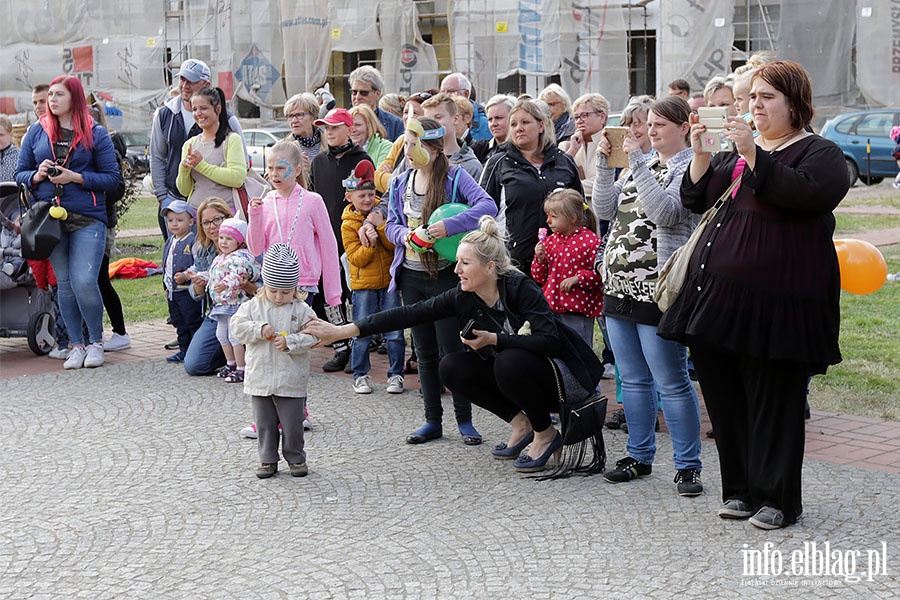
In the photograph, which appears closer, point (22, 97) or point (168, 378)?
point (168, 378)

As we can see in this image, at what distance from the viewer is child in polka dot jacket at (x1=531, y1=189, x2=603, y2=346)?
22.3 feet

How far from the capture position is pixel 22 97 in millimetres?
33938

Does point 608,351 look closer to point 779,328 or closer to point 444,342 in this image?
point 444,342

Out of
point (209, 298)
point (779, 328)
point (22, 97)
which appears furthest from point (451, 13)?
point (779, 328)

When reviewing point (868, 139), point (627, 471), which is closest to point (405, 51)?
point (868, 139)

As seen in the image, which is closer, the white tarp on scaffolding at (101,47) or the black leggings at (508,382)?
the black leggings at (508,382)

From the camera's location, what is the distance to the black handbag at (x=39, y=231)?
8.62 metres

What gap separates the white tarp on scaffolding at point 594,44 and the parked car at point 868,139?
16.5 ft

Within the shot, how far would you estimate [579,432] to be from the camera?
5785 millimetres

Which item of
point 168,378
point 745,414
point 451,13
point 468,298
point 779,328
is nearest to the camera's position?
point 779,328

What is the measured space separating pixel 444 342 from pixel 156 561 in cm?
→ 232

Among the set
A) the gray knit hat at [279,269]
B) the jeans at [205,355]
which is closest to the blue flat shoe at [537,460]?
the gray knit hat at [279,269]

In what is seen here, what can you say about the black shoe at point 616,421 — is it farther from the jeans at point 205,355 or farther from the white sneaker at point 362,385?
the jeans at point 205,355

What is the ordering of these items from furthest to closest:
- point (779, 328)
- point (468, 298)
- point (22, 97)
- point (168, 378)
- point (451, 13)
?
1. point (22, 97)
2. point (451, 13)
3. point (168, 378)
4. point (468, 298)
5. point (779, 328)
